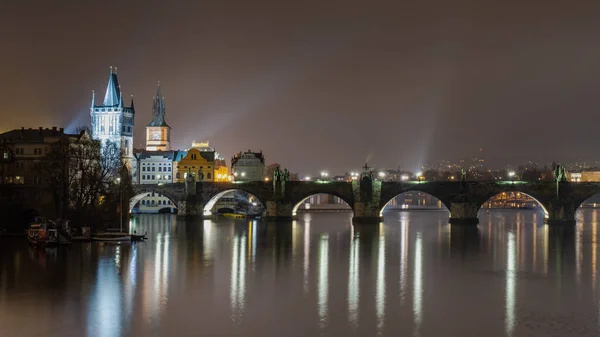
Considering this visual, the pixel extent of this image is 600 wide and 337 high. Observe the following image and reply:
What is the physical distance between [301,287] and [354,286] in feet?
10.1

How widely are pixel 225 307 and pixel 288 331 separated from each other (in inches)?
219

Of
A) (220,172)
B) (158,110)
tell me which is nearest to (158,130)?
(158,110)

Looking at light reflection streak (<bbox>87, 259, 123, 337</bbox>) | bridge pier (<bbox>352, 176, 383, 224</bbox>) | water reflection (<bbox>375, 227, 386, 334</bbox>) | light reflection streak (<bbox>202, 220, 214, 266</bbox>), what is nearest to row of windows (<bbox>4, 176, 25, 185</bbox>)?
light reflection streak (<bbox>202, 220, 214, 266</bbox>)

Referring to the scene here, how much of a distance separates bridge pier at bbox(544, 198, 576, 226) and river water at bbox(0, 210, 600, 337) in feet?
62.3

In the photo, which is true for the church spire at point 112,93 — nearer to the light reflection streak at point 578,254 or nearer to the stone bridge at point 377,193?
the stone bridge at point 377,193

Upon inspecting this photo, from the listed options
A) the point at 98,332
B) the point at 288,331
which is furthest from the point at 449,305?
the point at 98,332

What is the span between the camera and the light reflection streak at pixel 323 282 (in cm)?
3544

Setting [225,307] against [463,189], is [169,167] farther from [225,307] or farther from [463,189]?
[225,307]

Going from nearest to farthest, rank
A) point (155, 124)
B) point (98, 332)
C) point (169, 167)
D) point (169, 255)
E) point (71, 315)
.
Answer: point (98, 332), point (71, 315), point (169, 255), point (169, 167), point (155, 124)

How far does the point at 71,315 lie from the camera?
113 feet

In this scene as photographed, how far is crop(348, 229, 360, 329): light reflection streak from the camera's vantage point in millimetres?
35106

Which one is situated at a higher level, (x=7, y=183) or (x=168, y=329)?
(x=7, y=183)

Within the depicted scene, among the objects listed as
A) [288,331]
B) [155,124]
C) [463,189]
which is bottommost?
[288,331]

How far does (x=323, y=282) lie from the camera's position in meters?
44.6
